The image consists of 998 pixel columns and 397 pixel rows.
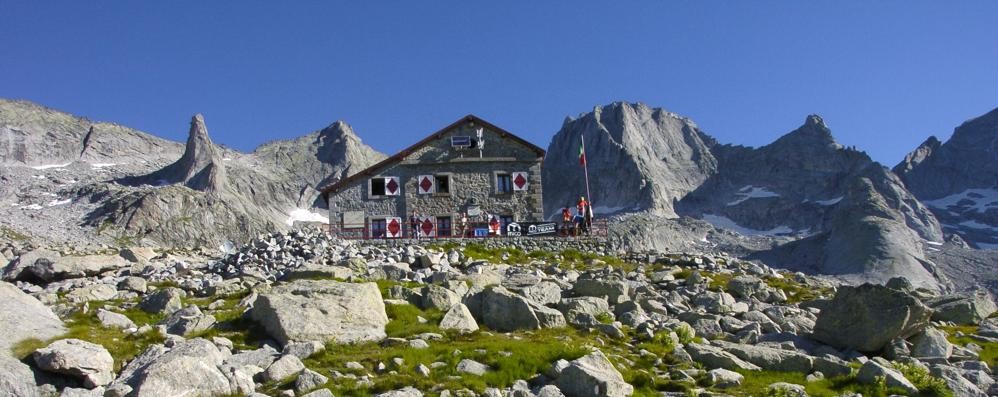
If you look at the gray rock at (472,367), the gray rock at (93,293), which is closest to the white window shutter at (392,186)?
the gray rock at (93,293)

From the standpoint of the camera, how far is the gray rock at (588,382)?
12.0m

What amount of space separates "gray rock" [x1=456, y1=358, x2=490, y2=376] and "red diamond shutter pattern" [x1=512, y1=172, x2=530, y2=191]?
116 feet

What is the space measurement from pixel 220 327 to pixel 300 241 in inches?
705

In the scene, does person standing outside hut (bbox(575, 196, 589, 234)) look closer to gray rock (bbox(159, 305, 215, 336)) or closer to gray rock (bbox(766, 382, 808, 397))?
gray rock (bbox(159, 305, 215, 336))

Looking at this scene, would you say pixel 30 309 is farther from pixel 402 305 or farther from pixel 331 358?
pixel 402 305

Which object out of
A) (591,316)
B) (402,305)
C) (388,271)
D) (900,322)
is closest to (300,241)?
(388,271)

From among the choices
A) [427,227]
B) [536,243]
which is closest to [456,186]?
[427,227]

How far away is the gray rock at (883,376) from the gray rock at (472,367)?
7232 mm

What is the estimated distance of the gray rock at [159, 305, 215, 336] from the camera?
1678cm

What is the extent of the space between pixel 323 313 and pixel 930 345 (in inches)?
563

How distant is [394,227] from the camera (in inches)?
Answer: 1879

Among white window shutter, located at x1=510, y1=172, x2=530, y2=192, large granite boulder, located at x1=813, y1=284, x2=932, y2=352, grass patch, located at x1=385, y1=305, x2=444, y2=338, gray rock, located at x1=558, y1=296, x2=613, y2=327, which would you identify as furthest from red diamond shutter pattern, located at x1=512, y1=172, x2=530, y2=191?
large granite boulder, located at x1=813, y1=284, x2=932, y2=352

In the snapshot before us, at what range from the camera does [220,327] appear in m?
16.8

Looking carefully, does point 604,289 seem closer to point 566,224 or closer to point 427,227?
point 566,224
